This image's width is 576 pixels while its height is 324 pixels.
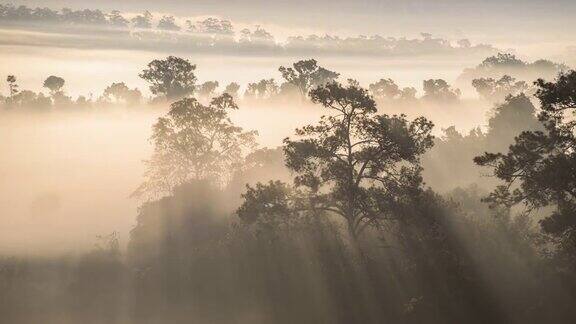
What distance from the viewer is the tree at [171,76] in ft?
303

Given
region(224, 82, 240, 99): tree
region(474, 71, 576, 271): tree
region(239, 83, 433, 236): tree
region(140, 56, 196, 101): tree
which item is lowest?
region(474, 71, 576, 271): tree

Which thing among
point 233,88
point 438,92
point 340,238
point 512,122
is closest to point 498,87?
point 438,92

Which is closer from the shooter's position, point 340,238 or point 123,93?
point 340,238

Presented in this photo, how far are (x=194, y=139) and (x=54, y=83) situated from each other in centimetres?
11777

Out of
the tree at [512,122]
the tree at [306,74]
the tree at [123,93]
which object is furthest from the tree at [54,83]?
the tree at [512,122]

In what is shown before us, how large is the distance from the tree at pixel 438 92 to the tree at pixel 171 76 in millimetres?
60483

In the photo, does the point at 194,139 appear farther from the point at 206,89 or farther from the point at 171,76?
the point at 206,89

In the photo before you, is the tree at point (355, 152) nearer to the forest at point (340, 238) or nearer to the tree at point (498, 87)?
the forest at point (340, 238)

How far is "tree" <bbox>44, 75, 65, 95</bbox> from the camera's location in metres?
154

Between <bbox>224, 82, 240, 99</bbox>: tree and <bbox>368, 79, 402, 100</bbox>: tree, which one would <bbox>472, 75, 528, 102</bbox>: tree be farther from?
<bbox>224, 82, 240, 99</bbox>: tree

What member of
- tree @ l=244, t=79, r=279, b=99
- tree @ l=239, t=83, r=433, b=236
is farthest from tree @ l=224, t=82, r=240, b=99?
tree @ l=239, t=83, r=433, b=236

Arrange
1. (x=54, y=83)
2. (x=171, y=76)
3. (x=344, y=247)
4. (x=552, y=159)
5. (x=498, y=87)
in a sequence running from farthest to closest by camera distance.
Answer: (x=54, y=83) → (x=498, y=87) → (x=171, y=76) → (x=344, y=247) → (x=552, y=159)

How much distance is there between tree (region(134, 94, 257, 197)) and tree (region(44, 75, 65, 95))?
4299 inches

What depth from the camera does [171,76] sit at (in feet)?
313
